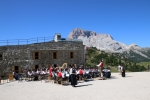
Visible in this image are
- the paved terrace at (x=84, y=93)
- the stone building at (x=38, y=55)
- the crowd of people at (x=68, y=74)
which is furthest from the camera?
the stone building at (x=38, y=55)

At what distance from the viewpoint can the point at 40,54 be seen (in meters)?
27.9

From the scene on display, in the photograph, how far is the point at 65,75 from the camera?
54.4ft

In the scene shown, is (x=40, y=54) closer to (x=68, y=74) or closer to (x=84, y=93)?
(x=68, y=74)

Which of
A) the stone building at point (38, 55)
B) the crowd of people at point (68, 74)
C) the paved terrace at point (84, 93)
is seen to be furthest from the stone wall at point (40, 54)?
the paved terrace at point (84, 93)

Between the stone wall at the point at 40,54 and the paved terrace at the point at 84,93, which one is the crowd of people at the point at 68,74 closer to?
the paved terrace at the point at 84,93

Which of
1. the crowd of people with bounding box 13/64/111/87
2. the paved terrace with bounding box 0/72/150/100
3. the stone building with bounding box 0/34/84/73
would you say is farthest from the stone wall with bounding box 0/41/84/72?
the paved terrace with bounding box 0/72/150/100

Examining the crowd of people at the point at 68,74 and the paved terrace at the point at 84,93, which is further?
the crowd of people at the point at 68,74

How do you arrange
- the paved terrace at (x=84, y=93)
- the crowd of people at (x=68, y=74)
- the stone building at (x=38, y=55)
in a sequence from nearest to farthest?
1. the paved terrace at (x=84, y=93)
2. the crowd of people at (x=68, y=74)
3. the stone building at (x=38, y=55)

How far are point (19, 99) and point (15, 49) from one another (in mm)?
17361

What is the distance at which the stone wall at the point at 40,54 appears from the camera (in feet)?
90.0

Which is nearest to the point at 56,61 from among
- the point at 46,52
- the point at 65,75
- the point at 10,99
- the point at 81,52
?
the point at 46,52

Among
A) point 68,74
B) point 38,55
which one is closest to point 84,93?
point 68,74

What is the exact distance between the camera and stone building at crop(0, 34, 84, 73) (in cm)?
2744

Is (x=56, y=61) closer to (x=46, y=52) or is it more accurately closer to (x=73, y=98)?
(x=46, y=52)
